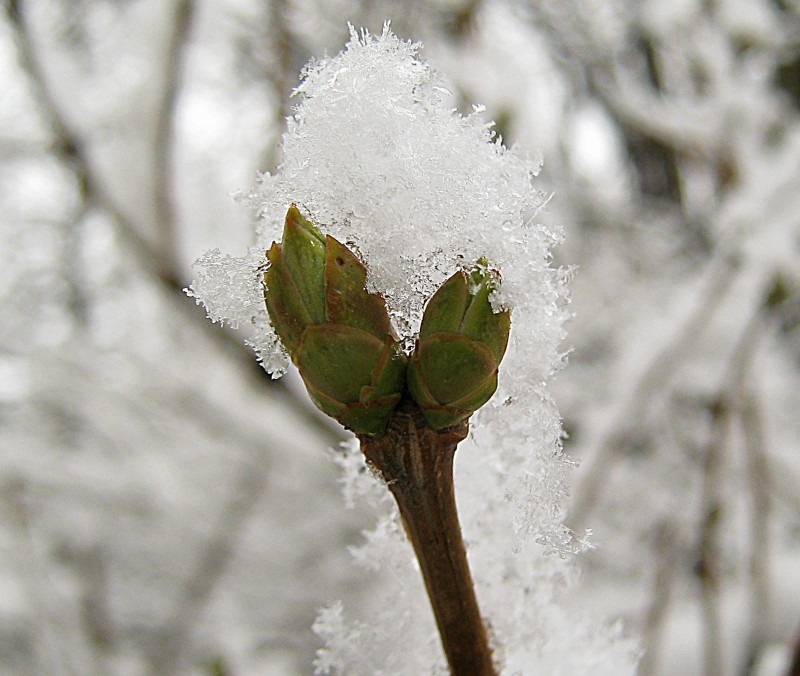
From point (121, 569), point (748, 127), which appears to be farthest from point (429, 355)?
point (121, 569)

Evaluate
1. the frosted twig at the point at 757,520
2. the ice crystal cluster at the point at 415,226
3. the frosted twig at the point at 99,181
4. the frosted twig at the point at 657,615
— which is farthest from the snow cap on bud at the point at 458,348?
the frosted twig at the point at 99,181

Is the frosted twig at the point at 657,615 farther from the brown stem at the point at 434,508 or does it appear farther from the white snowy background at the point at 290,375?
the brown stem at the point at 434,508

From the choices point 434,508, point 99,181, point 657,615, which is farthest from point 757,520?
point 99,181

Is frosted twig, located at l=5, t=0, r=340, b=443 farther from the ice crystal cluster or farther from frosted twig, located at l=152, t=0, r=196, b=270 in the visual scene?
the ice crystal cluster

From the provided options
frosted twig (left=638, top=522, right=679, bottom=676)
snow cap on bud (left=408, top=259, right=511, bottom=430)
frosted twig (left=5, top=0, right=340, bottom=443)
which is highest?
frosted twig (left=5, top=0, right=340, bottom=443)

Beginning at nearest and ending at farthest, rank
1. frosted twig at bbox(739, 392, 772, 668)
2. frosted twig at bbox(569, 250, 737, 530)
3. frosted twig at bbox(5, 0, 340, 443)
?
frosted twig at bbox(739, 392, 772, 668)
frosted twig at bbox(569, 250, 737, 530)
frosted twig at bbox(5, 0, 340, 443)

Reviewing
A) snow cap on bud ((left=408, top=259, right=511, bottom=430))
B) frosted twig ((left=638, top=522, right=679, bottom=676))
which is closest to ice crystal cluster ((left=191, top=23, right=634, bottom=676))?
snow cap on bud ((left=408, top=259, right=511, bottom=430))
